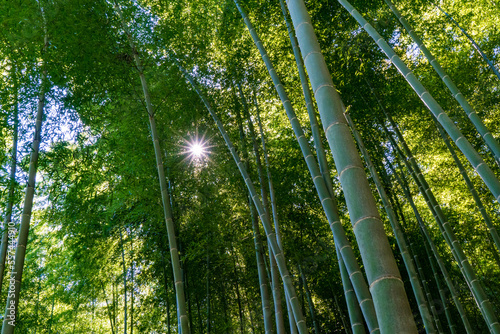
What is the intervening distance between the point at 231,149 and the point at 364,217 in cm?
184

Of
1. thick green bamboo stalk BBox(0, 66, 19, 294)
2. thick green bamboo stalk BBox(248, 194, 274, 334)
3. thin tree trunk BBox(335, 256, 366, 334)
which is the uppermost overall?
thick green bamboo stalk BBox(0, 66, 19, 294)

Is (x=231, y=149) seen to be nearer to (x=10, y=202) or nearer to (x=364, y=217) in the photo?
(x=364, y=217)

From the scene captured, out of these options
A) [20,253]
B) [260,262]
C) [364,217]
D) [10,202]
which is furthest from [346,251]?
[10,202]

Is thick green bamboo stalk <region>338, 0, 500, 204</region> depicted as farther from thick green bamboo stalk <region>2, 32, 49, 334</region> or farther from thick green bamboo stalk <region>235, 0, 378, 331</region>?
thick green bamboo stalk <region>2, 32, 49, 334</region>

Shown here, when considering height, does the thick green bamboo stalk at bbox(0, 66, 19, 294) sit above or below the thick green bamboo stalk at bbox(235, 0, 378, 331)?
above

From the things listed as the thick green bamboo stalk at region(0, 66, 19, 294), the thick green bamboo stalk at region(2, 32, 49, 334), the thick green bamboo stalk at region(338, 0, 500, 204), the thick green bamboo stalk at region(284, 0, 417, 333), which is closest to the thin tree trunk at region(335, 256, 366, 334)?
the thick green bamboo stalk at region(284, 0, 417, 333)

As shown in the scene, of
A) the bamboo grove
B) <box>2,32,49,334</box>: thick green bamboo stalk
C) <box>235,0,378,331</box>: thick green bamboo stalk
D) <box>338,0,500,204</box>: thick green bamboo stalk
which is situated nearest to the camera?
<box>235,0,378,331</box>: thick green bamboo stalk

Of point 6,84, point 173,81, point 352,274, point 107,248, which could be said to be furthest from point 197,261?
point 352,274

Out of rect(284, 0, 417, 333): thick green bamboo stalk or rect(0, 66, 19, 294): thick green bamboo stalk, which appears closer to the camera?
rect(284, 0, 417, 333): thick green bamboo stalk

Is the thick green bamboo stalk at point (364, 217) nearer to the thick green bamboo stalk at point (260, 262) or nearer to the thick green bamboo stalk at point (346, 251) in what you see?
the thick green bamboo stalk at point (346, 251)

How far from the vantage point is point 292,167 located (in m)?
6.41

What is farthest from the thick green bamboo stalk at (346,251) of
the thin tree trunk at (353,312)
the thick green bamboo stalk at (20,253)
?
the thick green bamboo stalk at (20,253)

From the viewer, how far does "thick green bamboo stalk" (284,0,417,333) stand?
106 cm

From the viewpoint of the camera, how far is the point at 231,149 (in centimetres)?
295
